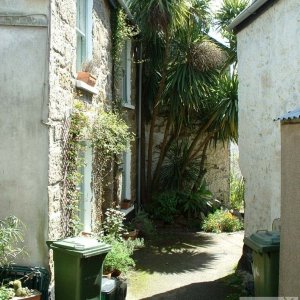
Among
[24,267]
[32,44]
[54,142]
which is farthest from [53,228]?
[32,44]

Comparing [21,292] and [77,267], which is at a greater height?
[77,267]

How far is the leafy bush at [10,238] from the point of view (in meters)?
4.74

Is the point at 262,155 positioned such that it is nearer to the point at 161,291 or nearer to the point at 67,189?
the point at 161,291

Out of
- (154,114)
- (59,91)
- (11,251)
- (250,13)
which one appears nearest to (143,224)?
(154,114)

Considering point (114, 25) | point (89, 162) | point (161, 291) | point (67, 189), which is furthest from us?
point (114, 25)

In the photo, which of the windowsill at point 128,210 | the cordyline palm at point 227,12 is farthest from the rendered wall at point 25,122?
the cordyline palm at point 227,12

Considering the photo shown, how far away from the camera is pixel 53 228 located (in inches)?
213

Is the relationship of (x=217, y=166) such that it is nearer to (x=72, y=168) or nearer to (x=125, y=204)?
(x=125, y=204)

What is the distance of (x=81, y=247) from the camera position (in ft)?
16.1

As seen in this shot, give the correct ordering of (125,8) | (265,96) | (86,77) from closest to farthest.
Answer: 1. (86,77)
2. (265,96)
3. (125,8)

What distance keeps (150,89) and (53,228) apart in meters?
7.27

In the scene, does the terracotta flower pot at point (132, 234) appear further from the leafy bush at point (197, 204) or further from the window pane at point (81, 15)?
the window pane at point (81, 15)

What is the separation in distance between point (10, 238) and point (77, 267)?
803mm

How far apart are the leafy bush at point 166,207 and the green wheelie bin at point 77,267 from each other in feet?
21.5
